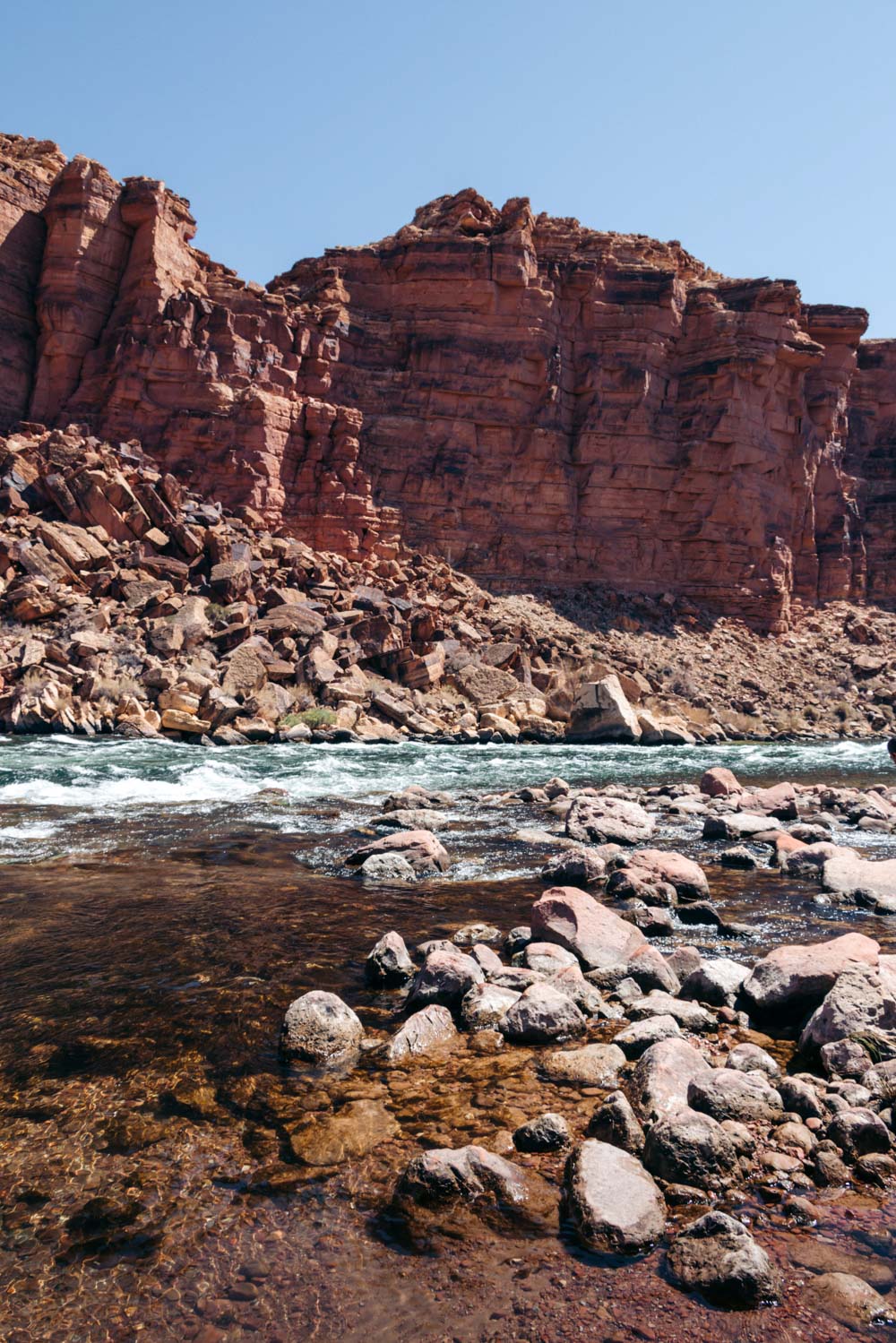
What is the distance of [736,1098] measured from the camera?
12.7ft

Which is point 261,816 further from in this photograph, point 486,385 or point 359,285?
point 359,285

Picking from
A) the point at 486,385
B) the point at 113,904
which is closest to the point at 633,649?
→ the point at 486,385

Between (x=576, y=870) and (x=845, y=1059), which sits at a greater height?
(x=845, y=1059)

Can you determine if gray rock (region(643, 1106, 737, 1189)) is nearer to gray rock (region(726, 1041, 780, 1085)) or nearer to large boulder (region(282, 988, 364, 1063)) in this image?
gray rock (region(726, 1041, 780, 1085))

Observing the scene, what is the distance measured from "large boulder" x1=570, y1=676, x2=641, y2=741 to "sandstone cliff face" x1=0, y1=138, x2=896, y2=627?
15.8 metres

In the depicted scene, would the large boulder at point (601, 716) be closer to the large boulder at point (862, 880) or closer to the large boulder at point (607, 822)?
the large boulder at point (607, 822)

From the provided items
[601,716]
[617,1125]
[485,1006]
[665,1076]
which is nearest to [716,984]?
[665,1076]

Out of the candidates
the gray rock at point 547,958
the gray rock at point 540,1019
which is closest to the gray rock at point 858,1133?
the gray rock at point 540,1019

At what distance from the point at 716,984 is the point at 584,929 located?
1.06 m

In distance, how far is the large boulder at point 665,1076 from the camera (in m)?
3.90

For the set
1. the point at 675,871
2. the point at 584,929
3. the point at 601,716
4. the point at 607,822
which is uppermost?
the point at 584,929

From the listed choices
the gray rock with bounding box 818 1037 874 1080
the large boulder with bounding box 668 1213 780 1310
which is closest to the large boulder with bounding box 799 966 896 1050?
the gray rock with bounding box 818 1037 874 1080

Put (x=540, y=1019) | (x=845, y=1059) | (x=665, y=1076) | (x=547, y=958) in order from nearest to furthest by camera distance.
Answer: (x=665, y=1076)
(x=845, y=1059)
(x=540, y=1019)
(x=547, y=958)

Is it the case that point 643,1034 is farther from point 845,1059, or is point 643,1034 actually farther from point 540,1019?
point 845,1059
